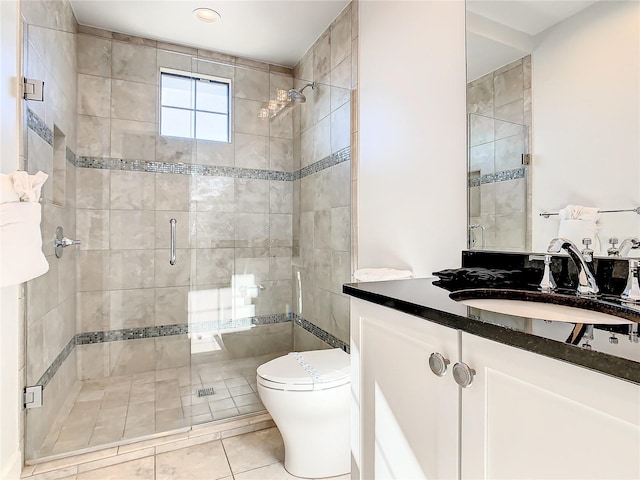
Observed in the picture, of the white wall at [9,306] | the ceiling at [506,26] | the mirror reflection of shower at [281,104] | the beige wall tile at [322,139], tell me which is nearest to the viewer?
the ceiling at [506,26]

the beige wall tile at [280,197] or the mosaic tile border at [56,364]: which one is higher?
the beige wall tile at [280,197]

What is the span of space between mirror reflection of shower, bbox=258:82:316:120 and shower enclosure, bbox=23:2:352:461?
4 centimetres

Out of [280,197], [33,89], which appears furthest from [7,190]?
[280,197]

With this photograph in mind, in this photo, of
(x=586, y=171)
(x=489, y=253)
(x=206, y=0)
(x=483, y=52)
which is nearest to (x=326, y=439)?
(x=489, y=253)

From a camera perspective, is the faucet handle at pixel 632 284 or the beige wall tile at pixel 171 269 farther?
the beige wall tile at pixel 171 269

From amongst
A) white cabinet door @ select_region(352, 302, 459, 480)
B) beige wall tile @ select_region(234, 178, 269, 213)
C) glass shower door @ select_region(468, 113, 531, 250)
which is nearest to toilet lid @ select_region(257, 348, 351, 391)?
white cabinet door @ select_region(352, 302, 459, 480)

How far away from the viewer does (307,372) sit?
67.9 inches

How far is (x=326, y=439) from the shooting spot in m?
1.66

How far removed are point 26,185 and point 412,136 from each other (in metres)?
1.61

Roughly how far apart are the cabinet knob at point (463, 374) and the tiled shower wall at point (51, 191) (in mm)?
1921

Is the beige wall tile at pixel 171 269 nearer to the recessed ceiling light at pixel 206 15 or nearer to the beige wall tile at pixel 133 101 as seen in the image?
the beige wall tile at pixel 133 101

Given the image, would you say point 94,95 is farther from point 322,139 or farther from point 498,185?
point 498,185

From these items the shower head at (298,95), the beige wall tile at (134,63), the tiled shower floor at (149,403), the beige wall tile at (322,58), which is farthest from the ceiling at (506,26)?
the beige wall tile at (134,63)

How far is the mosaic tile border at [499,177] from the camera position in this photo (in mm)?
1311
